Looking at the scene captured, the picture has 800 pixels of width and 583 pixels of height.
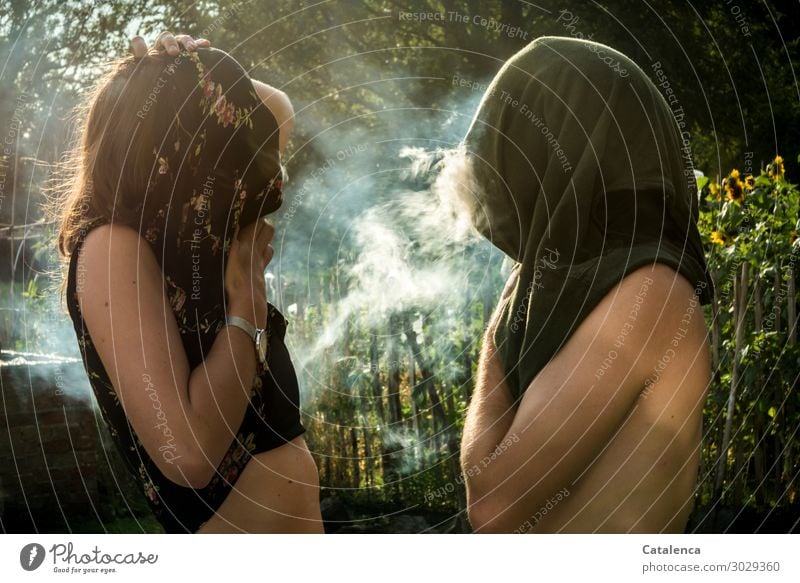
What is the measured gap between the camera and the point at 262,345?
4.59ft

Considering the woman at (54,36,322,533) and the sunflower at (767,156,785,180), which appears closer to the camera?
the woman at (54,36,322,533)

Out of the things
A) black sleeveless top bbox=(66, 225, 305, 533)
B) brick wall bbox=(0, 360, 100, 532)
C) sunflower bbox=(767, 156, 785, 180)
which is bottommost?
brick wall bbox=(0, 360, 100, 532)

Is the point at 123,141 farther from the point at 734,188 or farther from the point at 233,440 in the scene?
the point at 734,188

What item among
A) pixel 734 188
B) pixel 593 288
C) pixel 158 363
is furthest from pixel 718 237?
pixel 158 363

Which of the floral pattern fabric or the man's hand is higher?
the man's hand

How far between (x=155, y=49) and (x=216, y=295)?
0.37 m

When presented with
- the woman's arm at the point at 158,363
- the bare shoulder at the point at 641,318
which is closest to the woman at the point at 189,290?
the woman's arm at the point at 158,363

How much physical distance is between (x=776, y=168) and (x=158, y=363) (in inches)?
42.2

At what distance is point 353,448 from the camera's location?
1519mm

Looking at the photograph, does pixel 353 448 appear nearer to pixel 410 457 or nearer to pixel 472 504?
pixel 410 457

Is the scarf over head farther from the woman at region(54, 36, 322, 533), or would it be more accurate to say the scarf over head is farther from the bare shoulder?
the bare shoulder

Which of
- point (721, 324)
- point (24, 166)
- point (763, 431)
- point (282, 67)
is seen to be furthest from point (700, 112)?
point (24, 166)
